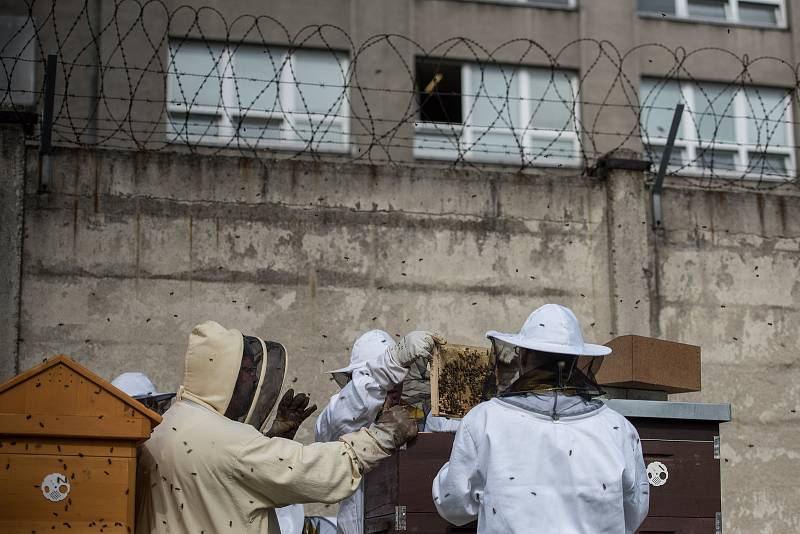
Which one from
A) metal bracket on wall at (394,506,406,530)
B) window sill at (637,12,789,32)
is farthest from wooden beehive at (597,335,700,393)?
window sill at (637,12,789,32)

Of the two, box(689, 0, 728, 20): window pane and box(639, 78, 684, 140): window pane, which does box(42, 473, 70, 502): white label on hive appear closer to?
box(639, 78, 684, 140): window pane

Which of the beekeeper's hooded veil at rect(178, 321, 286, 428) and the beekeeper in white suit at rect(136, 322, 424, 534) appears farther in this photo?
the beekeeper's hooded veil at rect(178, 321, 286, 428)

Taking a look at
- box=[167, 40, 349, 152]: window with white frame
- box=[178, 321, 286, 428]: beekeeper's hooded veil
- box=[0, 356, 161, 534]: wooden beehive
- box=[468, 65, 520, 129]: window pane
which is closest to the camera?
box=[0, 356, 161, 534]: wooden beehive

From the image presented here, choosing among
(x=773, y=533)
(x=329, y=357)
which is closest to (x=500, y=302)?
(x=329, y=357)

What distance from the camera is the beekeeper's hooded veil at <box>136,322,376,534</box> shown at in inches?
167

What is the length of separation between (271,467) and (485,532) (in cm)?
86

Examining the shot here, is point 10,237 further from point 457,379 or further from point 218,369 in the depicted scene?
point 218,369

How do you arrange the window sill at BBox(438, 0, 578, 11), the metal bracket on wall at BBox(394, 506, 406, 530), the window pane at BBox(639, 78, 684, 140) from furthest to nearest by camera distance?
the window pane at BBox(639, 78, 684, 140) → the window sill at BBox(438, 0, 578, 11) → the metal bracket on wall at BBox(394, 506, 406, 530)

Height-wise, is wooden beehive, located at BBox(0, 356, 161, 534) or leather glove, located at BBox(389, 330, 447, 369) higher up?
leather glove, located at BBox(389, 330, 447, 369)

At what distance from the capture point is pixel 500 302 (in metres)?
8.55

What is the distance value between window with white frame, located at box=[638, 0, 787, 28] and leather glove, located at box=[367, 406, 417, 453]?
15.4m

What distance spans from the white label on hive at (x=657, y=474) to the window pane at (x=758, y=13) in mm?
14724

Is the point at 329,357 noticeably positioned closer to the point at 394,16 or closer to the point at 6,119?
the point at 6,119

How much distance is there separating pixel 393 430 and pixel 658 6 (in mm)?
15464
